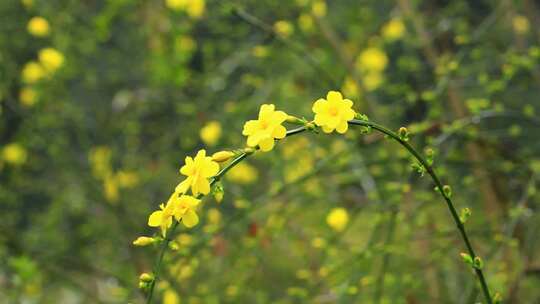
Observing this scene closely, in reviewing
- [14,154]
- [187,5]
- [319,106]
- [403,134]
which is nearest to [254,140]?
[319,106]

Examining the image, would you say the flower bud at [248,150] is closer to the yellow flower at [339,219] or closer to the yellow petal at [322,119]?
the yellow petal at [322,119]

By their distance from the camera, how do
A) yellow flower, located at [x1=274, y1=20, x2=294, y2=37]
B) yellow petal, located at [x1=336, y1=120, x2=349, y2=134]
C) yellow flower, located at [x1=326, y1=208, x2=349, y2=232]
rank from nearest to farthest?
yellow petal, located at [x1=336, y1=120, x2=349, y2=134], yellow flower, located at [x1=326, y1=208, x2=349, y2=232], yellow flower, located at [x1=274, y1=20, x2=294, y2=37]

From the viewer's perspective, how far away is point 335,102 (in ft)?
3.59

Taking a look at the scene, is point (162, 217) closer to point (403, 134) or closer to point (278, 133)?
point (278, 133)

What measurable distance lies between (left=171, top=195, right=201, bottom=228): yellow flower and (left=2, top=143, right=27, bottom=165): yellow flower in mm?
2611

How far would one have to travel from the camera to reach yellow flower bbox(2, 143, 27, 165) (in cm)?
356

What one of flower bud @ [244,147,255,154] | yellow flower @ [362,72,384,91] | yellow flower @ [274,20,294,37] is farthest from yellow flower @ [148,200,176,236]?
yellow flower @ [362,72,384,91]

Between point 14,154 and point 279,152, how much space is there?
4.51ft

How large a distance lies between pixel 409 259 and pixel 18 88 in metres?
2.41

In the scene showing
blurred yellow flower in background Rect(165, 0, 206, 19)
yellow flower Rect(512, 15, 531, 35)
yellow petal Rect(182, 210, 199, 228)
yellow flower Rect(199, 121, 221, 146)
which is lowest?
yellow petal Rect(182, 210, 199, 228)

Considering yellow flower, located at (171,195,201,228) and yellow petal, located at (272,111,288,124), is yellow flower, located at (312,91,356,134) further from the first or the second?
yellow flower, located at (171,195,201,228)

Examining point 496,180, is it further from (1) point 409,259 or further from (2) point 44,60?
(2) point 44,60

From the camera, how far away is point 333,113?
3.59 ft

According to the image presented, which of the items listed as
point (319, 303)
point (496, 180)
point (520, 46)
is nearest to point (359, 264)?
point (319, 303)
